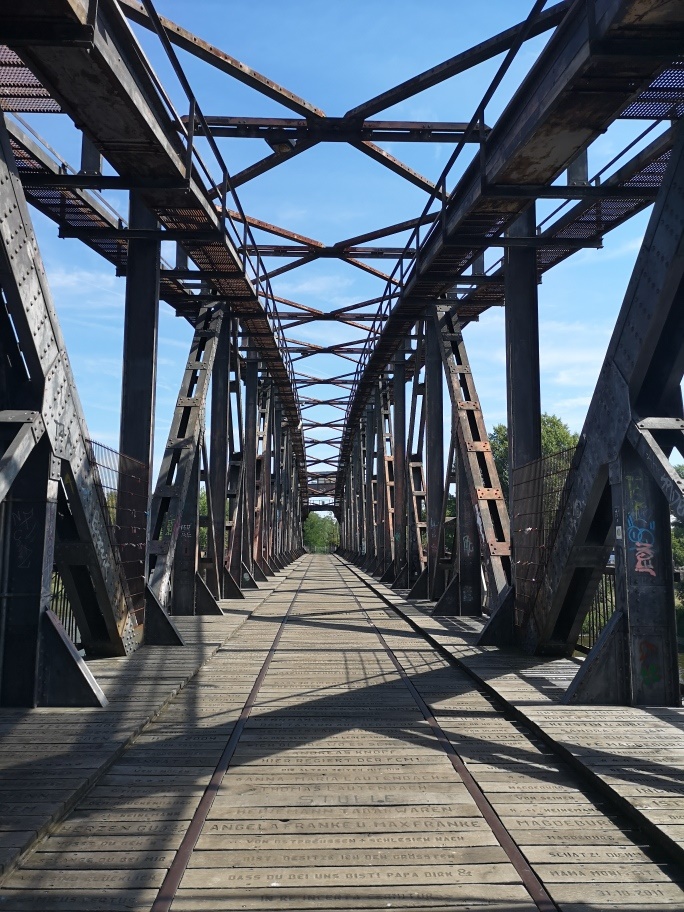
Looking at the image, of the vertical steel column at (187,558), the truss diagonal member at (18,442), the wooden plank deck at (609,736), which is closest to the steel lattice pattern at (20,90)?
the truss diagonal member at (18,442)

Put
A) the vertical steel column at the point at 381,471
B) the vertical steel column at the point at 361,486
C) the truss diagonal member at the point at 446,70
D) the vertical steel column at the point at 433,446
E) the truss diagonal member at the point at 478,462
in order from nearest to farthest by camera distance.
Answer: the truss diagonal member at the point at 446,70 < the truss diagonal member at the point at 478,462 < the vertical steel column at the point at 433,446 < the vertical steel column at the point at 381,471 < the vertical steel column at the point at 361,486

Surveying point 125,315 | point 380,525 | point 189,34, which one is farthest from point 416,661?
point 380,525

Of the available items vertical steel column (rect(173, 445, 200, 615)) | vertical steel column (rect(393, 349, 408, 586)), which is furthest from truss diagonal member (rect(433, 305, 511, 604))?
vertical steel column (rect(393, 349, 408, 586))

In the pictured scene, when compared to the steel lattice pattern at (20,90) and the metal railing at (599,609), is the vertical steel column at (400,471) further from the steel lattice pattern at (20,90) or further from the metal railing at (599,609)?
the steel lattice pattern at (20,90)

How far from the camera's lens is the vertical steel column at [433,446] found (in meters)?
15.5

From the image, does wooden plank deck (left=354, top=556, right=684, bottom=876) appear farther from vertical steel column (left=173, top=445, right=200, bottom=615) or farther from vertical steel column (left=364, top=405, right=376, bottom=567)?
vertical steel column (left=364, top=405, right=376, bottom=567)

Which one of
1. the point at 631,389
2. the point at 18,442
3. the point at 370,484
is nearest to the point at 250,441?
the point at 370,484

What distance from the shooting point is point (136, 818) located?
4004 millimetres

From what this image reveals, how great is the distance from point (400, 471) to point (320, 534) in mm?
112613

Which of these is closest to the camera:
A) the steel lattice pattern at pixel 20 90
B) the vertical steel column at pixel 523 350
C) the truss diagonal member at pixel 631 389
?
the truss diagonal member at pixel 631 389

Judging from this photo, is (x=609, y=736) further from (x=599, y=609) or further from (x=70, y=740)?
(x=599, y=609)

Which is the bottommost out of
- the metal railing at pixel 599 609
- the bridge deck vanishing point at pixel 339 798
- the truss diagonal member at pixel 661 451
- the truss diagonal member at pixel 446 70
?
the bridge deck vanishing point at pixel 339 798

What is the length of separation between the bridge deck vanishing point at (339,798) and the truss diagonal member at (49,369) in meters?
1.16

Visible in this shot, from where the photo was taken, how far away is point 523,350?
9883 millimetres
